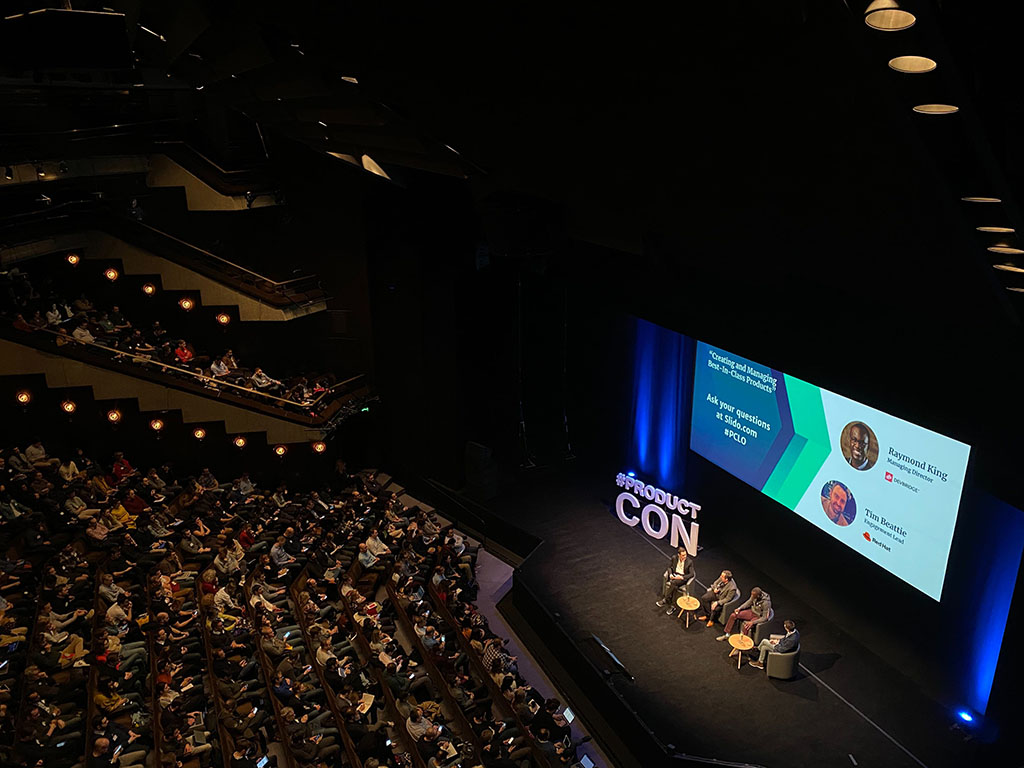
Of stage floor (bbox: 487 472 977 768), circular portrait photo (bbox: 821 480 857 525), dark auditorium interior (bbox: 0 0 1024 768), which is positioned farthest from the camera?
circular portrait photo (bbox: 821 480 857 525)

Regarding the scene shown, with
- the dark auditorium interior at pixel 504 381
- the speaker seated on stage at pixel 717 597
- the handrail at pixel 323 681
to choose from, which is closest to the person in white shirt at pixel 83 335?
the dark auditorium interior at pixel 504 381

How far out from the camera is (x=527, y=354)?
15.7 metres

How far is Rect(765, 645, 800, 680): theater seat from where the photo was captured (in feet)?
33.1

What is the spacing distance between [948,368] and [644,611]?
18.9 ft

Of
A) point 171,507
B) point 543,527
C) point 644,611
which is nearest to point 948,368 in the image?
point 644,611

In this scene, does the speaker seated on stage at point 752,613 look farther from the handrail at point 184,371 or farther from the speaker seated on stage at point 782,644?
the handrail at point 184,371

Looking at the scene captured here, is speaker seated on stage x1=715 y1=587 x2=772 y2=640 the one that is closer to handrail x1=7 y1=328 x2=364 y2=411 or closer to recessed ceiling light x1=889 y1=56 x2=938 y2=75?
handrail x1=7 y1=328 x2=364 y2=411

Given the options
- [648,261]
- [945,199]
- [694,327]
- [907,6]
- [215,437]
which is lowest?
[215,437]

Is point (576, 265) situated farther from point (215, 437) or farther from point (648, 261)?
point (215, 437)

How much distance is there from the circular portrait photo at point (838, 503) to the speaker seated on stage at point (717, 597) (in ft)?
5.41

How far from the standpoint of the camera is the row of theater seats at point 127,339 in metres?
14.0

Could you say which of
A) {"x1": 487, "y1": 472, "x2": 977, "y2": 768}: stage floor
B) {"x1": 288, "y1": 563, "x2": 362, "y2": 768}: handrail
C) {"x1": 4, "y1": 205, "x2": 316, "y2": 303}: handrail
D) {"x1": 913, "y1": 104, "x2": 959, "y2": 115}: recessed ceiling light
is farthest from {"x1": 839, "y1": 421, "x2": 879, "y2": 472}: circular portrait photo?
{"x1": 4, "y1": 205, "x2": 316, "y2": 303}: handrail

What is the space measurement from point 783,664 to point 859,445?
9.59 ft

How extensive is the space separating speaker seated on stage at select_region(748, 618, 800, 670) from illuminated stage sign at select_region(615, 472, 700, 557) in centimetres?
244
